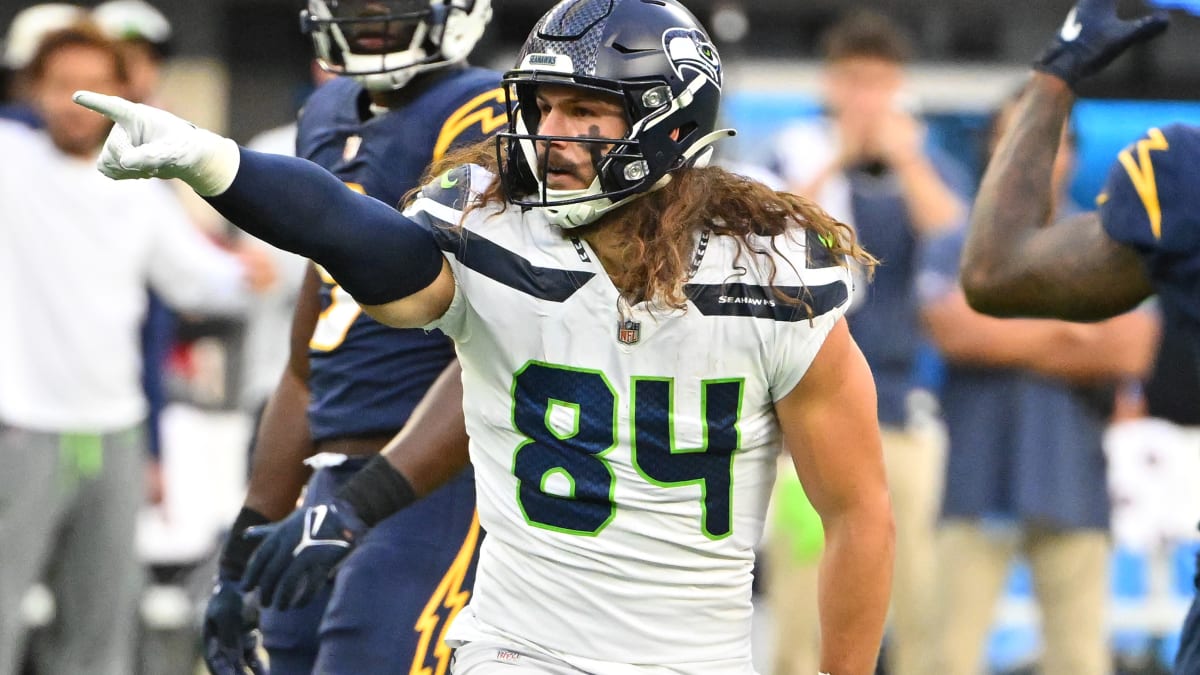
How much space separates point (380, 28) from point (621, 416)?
3.89 feet

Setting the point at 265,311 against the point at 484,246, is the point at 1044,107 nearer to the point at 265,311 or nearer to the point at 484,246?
the point at 484,246

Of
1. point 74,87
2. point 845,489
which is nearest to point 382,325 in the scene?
point 845,489

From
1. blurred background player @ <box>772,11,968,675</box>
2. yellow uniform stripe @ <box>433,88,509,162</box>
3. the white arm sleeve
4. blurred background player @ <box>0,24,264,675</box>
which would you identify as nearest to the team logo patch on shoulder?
yellow uniform stripe @ <box>433,88,509,162</box>

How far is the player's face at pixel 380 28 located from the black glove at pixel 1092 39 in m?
1.23

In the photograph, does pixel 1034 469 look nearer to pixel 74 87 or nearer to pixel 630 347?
pixel 74 87

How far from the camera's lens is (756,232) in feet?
10.1

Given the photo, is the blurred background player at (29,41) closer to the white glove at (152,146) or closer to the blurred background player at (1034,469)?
the blurred background player at (1034,469)

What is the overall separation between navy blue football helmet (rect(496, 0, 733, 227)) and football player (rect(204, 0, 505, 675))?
2.14 ft

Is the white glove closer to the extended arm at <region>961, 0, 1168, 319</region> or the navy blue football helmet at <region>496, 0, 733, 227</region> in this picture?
the navy blue football helmet at <region>496, 0, 733, 227</region>

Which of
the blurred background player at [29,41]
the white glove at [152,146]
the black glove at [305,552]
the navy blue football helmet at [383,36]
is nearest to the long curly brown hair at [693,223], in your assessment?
the white glove at [152,146]

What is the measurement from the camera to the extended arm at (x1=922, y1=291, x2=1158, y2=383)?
6426mm

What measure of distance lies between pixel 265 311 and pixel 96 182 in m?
0.83

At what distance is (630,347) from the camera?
300 centimetres

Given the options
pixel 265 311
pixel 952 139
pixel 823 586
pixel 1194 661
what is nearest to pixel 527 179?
pixel 823 586
